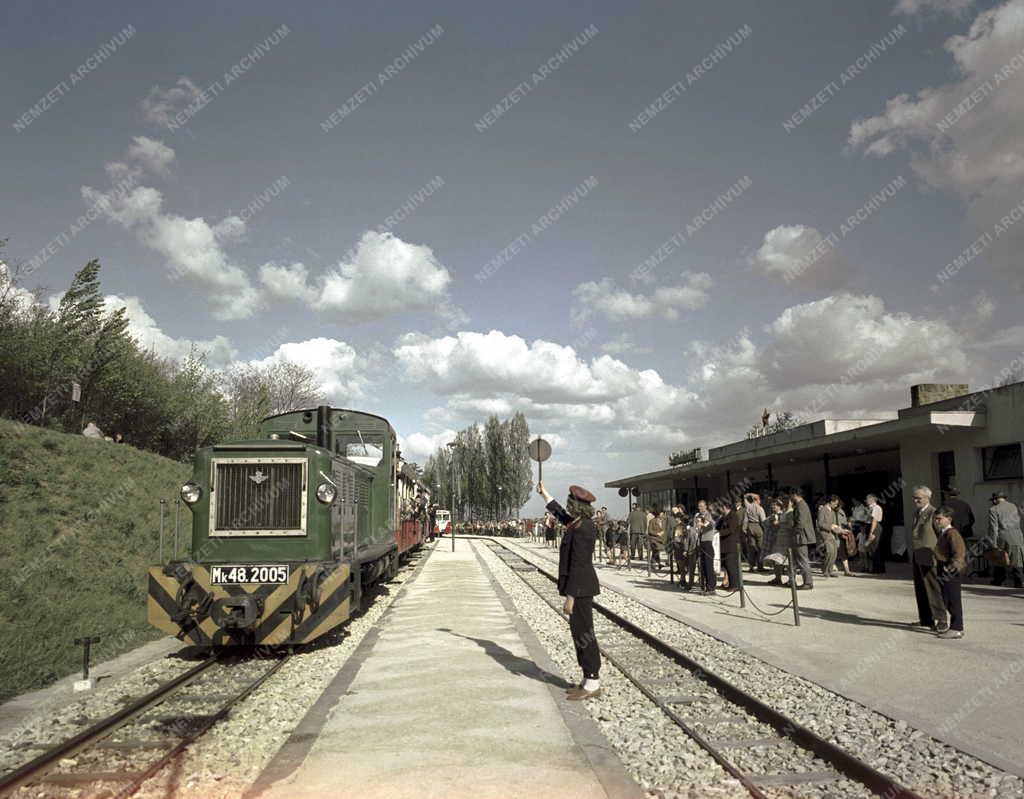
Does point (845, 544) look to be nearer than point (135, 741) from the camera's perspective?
No

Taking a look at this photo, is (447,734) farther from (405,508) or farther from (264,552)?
(405,508)

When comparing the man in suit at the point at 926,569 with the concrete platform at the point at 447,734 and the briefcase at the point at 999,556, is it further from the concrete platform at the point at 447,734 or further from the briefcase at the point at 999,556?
the concrete platform at the point at 447,734

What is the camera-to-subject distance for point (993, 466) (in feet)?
47.1

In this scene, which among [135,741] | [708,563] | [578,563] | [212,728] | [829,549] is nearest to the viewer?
[135,741]

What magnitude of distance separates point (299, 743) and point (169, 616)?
3361 millimetres

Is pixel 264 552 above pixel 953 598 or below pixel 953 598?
above

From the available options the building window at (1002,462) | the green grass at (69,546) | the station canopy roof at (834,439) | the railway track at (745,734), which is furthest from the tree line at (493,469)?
the railway track at (745,734)

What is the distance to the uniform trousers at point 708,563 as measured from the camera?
1337 centimetres

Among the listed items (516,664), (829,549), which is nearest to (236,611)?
(516,664)

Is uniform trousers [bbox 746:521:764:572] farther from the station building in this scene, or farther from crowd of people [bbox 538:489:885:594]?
the station building

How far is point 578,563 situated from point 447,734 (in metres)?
1.88

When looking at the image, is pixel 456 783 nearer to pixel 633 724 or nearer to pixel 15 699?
pixel 633 724

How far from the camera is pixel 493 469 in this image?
228 ft

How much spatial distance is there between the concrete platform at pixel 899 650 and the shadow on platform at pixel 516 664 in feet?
7.55
